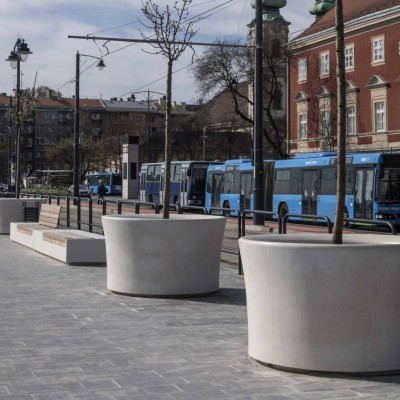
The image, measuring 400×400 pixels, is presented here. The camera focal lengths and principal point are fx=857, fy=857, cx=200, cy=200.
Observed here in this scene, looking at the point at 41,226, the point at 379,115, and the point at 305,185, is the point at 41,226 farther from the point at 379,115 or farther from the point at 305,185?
the point at 379,115

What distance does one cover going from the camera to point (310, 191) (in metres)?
32.8

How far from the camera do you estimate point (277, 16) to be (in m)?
92.8

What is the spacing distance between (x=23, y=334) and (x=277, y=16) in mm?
88225

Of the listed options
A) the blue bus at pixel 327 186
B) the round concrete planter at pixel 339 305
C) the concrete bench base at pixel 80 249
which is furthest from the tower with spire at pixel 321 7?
the round concrete planter at pixel 339 305

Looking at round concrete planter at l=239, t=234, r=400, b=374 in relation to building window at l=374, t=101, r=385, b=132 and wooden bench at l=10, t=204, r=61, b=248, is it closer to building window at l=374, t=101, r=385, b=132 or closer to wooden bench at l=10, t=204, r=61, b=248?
wooden bench at l=10, t=204, r=61, b=248

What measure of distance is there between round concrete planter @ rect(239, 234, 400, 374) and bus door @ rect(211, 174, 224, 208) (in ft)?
115

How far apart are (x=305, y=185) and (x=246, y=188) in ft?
18.1

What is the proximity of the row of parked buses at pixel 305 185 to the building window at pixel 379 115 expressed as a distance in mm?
14360

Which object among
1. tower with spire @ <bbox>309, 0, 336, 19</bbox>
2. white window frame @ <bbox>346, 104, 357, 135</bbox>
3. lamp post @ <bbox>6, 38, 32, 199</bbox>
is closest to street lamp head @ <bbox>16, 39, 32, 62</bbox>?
lamp post @ <bbox>6, 38, 32, 199</bbox>

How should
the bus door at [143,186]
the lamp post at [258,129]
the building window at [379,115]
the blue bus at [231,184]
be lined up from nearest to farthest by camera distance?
Result: 1. the lamp post at [258,129]
2. the blue bus at [231,184]
3. the bus door at [143,186]
4. the building window at [379,115]

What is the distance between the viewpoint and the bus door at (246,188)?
37.7 m

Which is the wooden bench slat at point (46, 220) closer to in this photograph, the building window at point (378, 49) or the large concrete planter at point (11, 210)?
the large concrete planter at point (11, 210)

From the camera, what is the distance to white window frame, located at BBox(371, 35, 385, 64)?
5488 cm

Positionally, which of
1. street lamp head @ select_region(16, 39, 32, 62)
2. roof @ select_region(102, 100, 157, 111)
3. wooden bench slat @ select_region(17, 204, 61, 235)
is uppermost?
roof @ select_region(102, 100, 157, 111)
